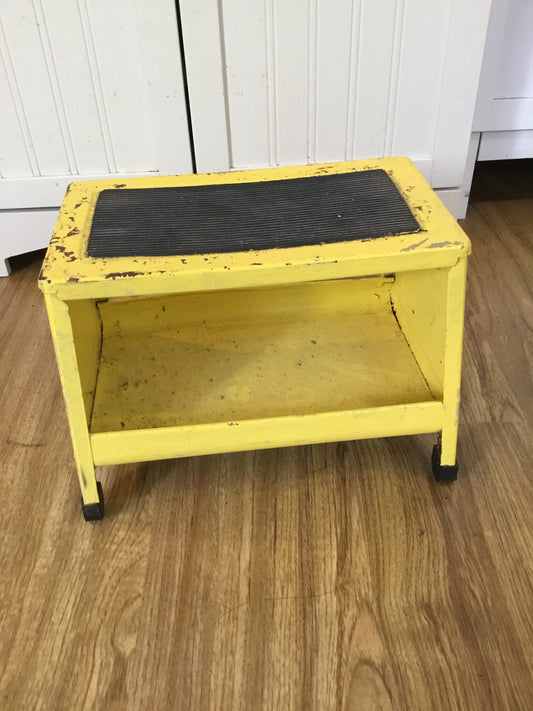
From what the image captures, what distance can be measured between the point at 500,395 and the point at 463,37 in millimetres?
711

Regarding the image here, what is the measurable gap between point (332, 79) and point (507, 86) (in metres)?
0.49

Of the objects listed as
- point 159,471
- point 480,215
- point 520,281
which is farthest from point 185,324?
point 480,215

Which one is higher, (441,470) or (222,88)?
(222,88)

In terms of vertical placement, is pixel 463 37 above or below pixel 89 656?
above

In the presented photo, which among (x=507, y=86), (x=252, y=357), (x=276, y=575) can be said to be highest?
(x=507, y=86)

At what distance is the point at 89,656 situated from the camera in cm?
76

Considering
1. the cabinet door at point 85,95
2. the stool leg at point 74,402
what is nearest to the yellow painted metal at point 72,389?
the stool leg at point 74,402

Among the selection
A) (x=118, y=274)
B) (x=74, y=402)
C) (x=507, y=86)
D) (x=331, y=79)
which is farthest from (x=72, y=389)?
(x=507, y=86)

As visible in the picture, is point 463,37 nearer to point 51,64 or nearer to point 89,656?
point 51,64

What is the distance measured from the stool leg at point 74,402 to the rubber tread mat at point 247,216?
86mm

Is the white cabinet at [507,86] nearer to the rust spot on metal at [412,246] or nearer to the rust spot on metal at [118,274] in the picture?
the rust spot on metal at [412,246]

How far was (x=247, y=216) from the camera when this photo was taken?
886mm

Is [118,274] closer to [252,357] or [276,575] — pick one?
[252,357]

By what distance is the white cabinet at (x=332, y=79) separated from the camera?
1.25 m
